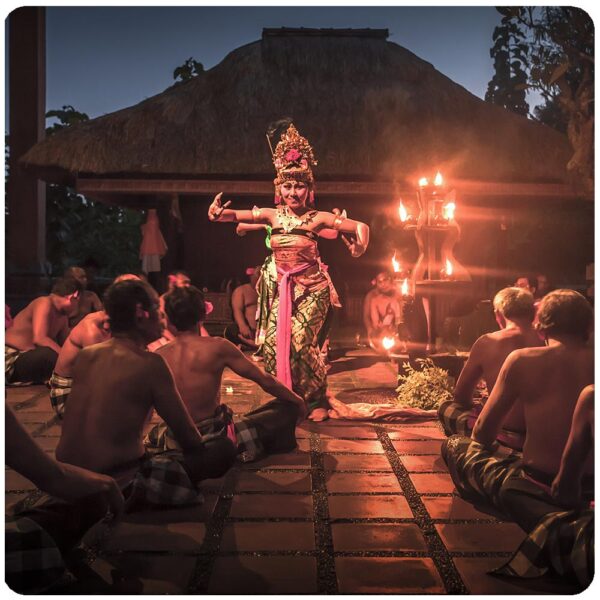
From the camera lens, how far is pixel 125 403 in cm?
301

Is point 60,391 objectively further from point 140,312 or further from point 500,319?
point 500,319

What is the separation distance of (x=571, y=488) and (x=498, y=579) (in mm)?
491

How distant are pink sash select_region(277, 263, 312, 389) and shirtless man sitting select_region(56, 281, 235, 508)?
244 cm

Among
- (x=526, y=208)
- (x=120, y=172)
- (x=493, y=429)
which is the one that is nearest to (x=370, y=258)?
(x=526, y=208)

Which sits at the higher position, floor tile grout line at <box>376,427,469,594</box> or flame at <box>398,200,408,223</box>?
flame at <box>398,200,408,223</box>

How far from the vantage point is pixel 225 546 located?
9.26ft

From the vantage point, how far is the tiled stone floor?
2.48 m

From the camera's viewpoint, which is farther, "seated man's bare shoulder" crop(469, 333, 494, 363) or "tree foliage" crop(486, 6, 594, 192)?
"tree foliage" crop(486, 6, 594, 192)

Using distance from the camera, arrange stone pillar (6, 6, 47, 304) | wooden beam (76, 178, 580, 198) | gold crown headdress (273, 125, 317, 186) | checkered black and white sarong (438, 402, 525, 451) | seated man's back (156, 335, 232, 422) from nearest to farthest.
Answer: seated man's back (156, 335, 232, 422) → checkered black and white sarong (438, 402, 525, 451) → gold crown headdress (273, 125, 317, 186) → wooden beam (76, 178, 580, 198) → stone pillar (6, 6, 47, 304)

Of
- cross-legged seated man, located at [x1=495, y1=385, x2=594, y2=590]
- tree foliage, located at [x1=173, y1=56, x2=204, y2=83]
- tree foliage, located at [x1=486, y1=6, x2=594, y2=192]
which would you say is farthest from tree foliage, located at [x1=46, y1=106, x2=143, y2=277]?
cross-legged seated man, located at [x1=495, y1=385, x2=594, y2=590]

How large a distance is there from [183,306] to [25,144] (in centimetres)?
885

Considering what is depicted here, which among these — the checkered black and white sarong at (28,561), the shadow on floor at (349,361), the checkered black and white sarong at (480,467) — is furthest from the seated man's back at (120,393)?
the shadow on floor at (349,361)

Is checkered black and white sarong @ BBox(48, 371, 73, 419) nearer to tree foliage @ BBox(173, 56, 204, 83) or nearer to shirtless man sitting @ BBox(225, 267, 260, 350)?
shirtless man sitting @ BBox(225, 267, 260, 350)

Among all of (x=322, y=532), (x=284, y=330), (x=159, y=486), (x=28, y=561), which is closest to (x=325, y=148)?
(x=284, y=330)
